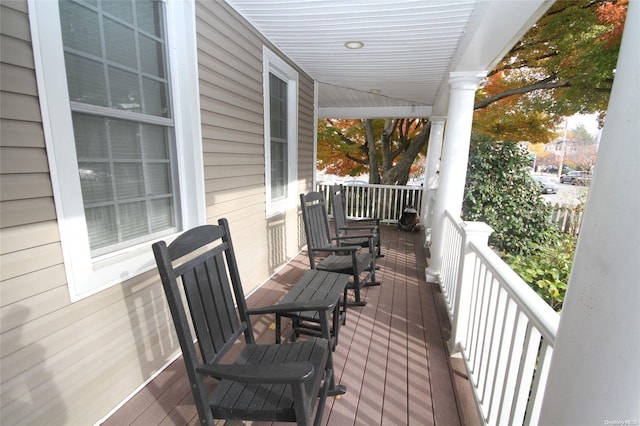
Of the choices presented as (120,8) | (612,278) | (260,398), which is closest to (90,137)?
(120,8)

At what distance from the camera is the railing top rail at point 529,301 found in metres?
0.99

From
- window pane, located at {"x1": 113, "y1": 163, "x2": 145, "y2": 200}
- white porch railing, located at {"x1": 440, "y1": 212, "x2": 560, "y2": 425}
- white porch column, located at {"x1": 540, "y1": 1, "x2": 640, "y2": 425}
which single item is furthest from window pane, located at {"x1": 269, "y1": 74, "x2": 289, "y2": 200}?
white porch column, located at {"x1": 540, "y1": 1, "x2": 640, "y2": 425}

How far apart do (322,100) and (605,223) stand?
6098 millimetres

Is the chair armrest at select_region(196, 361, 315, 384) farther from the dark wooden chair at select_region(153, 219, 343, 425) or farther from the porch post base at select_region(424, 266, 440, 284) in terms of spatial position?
the porch post base at select_region(424, 266, 440, 284)

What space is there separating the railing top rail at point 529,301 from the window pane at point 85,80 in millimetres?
2217

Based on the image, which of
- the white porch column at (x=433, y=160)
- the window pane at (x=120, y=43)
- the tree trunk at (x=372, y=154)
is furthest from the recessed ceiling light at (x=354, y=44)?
the tree trunk at (x=372, y=154)

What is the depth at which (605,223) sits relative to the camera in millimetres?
665

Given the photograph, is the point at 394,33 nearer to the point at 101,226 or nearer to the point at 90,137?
the point at 90,137

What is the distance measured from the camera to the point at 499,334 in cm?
151

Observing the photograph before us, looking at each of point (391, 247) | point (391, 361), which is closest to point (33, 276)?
point (391, 361)

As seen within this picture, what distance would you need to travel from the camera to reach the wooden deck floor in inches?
64.9

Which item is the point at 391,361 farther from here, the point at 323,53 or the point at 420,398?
the point at 323,53

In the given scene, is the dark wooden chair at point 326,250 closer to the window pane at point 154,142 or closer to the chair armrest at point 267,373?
the window pane at point 154,142

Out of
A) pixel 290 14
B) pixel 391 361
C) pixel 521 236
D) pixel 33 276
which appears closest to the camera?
pixel 33 276
